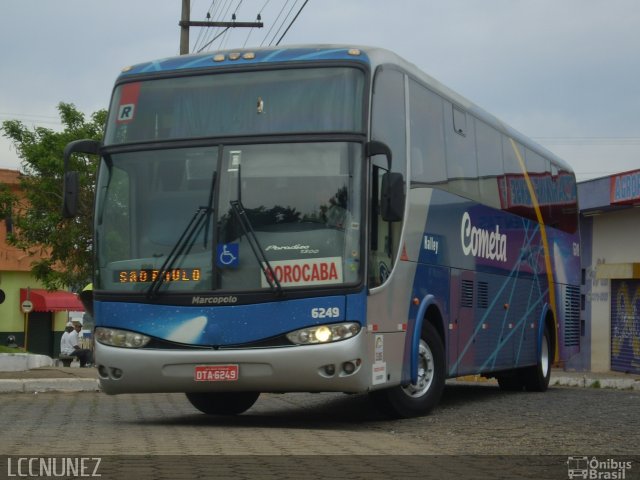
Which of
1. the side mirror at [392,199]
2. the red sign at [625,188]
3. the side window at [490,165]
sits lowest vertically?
the side mirror at [392,199]

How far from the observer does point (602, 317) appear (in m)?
32.6

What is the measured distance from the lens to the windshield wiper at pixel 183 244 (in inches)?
442

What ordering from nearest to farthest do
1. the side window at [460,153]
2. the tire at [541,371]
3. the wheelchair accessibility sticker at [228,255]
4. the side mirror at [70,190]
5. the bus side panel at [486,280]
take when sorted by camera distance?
the wheelchair accessibility sticker at [228,255] < the side mirror at [70,190] < the bus side panel at [486,280] < the side window at [460,153] < the tire at [541,371]

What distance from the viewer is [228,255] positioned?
11.1 meters

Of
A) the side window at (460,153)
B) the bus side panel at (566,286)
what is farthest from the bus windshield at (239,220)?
the bus side panel at (566,286)

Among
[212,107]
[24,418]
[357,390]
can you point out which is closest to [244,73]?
[212,107]

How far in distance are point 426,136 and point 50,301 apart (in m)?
40.1

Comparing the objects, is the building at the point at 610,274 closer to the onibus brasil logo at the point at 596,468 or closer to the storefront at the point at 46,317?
the onibus brasil logo at the point at 596,468

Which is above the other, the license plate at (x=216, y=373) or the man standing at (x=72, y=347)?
the license plate at (x=216, y=373)

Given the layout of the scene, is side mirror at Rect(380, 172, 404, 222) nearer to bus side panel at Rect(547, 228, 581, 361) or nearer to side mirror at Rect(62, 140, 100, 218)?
side mirror at Rect(62, 140, 100, 218)

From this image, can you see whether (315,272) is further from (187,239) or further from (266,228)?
(187,239)

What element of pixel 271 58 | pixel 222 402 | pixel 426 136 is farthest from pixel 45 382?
A: pixel 271 58

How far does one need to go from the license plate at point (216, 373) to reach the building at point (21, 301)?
132 ft

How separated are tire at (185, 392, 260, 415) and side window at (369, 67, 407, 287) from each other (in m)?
2.86
